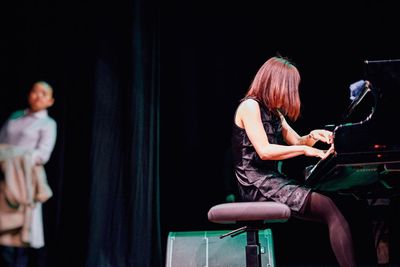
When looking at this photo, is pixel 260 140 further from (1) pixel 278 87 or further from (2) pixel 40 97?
(2) pixel 40 97

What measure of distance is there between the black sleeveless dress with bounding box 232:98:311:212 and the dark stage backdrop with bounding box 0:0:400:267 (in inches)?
51.7

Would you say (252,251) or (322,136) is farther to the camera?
(322,136)

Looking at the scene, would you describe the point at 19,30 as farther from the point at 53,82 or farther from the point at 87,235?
the point at 87,235

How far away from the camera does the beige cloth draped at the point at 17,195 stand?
131 inches

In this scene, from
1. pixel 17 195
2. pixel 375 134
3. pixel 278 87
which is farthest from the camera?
pixel 17 195

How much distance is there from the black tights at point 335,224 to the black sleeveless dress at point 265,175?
5 centimetres

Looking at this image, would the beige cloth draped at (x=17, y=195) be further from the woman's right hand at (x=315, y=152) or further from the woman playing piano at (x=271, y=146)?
the woman's right hand at (x=315, y=152)

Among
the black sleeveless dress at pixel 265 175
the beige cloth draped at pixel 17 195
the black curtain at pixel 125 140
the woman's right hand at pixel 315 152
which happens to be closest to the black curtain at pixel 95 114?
the black curtain at pixel 125 140

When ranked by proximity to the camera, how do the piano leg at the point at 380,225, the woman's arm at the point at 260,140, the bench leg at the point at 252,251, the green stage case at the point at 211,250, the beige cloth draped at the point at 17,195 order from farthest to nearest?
1. the beige cloth draped at the point at 17,195
2. the green stage case at the point at 211,250
3. the piano leg at the point at 380,225
4. the woman's arm at the point at 260,140
5. the bench leg at the point at 252,251

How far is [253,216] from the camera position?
1.92 m

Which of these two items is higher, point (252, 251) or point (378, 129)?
point (378, 129)

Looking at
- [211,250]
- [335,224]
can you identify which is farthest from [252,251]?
[211,250]

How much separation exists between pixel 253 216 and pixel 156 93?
Answer: 2000 mm

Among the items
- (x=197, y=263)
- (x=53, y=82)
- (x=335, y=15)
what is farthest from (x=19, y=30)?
(x=335, y=15)
